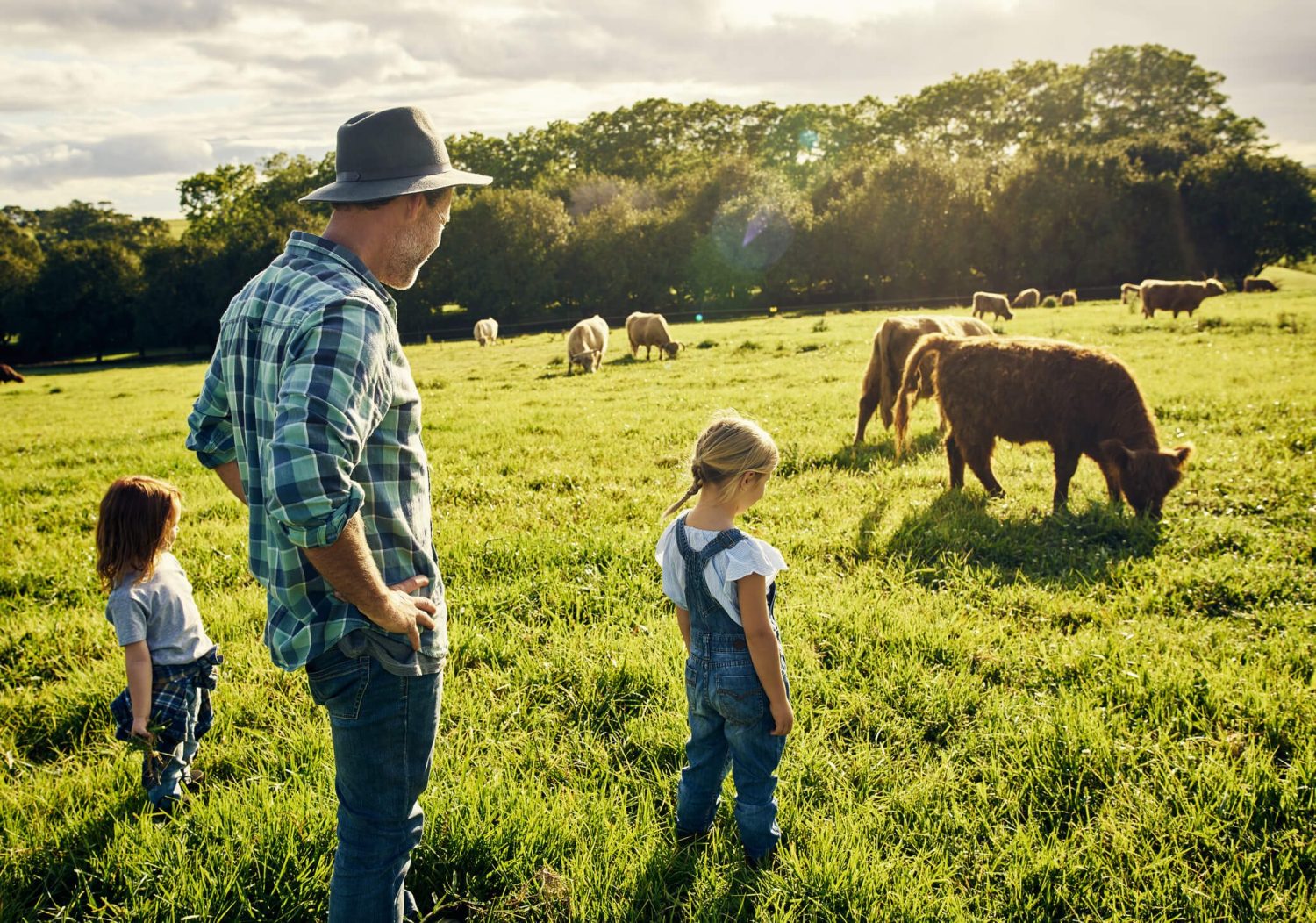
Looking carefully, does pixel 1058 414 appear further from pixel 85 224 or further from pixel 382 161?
pixel 85 224

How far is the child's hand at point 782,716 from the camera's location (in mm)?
2965

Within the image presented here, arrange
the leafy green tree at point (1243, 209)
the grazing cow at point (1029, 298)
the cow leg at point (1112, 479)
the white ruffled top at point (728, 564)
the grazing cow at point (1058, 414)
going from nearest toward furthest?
the white ruffled top at point (728, 564) < the grazing cow at point (1058, 414) < the cow leg at point (1112, 479) < the grazing cow at point (1029, 298) < the leafy green tree at point (1243, 209)

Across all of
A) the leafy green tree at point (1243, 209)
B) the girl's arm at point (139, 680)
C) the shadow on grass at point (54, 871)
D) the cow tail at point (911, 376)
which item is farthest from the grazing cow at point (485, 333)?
the leafy green tree at point (1243, 209)

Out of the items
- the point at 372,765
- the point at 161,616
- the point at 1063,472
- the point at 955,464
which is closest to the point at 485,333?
the point at 955,464

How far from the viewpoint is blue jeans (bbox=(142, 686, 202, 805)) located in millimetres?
3559

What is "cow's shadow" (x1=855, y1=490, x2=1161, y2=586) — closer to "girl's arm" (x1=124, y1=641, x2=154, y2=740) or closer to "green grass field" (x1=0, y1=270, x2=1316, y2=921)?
"green grass field" (x1=0, y1=270, x2=1316, y2=921)

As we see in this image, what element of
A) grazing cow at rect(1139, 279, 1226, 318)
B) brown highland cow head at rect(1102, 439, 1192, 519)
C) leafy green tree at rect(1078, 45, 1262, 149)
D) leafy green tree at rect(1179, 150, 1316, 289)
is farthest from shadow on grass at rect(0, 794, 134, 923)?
leafy green tree at rect(1078, 45, 1262, 149)

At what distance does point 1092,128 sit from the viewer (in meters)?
77.9

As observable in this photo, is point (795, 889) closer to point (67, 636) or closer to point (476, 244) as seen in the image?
→ point (67, 636)

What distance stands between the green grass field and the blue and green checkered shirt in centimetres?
152

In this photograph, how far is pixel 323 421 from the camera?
2.00 metres

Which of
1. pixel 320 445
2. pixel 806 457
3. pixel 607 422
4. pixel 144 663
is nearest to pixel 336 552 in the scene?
pixel 320 445

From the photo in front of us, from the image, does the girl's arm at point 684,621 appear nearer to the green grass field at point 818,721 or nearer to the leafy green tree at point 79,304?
the green grass field at point 818,721

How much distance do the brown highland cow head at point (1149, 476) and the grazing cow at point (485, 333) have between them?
35.0 metres
